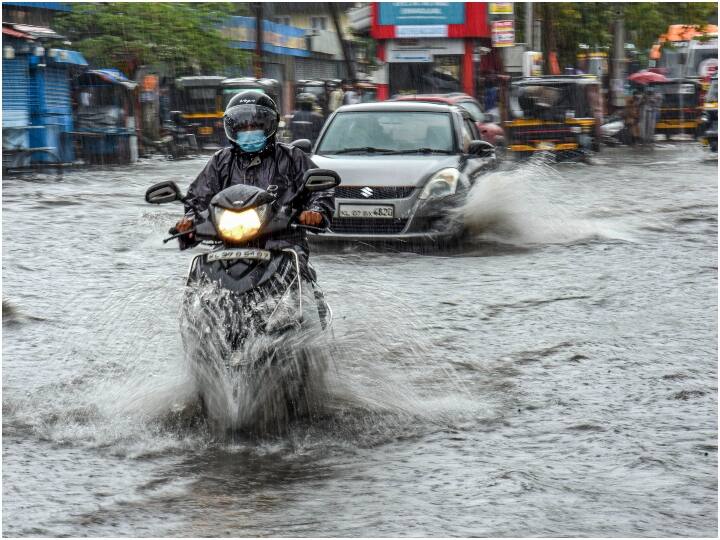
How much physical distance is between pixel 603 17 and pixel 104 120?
23.4 m

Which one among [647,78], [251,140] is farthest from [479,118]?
[251,140]

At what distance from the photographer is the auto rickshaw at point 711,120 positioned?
1226 inches

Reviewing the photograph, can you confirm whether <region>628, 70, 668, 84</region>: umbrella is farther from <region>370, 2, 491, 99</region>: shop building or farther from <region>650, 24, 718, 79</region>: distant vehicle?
<region>370, 2, 491, 99</region>: shop building

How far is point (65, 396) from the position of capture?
6.84 m

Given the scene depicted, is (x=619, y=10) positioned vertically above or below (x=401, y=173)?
above

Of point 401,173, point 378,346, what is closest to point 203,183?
point 378,346

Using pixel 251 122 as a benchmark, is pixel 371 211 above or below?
below

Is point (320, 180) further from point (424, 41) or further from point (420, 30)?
point (424, 41)

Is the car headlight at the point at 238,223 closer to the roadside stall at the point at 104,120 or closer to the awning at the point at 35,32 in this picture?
the awning at the point at 35,32

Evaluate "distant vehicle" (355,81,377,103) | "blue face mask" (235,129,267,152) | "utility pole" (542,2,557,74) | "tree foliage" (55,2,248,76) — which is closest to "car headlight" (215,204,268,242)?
"blue face mask" (235,129,267,152)

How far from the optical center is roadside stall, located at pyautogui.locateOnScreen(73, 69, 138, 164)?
30328mm

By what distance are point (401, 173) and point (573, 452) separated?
7.53m

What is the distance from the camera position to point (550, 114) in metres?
28.7

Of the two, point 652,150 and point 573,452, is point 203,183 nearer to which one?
point 573,452
